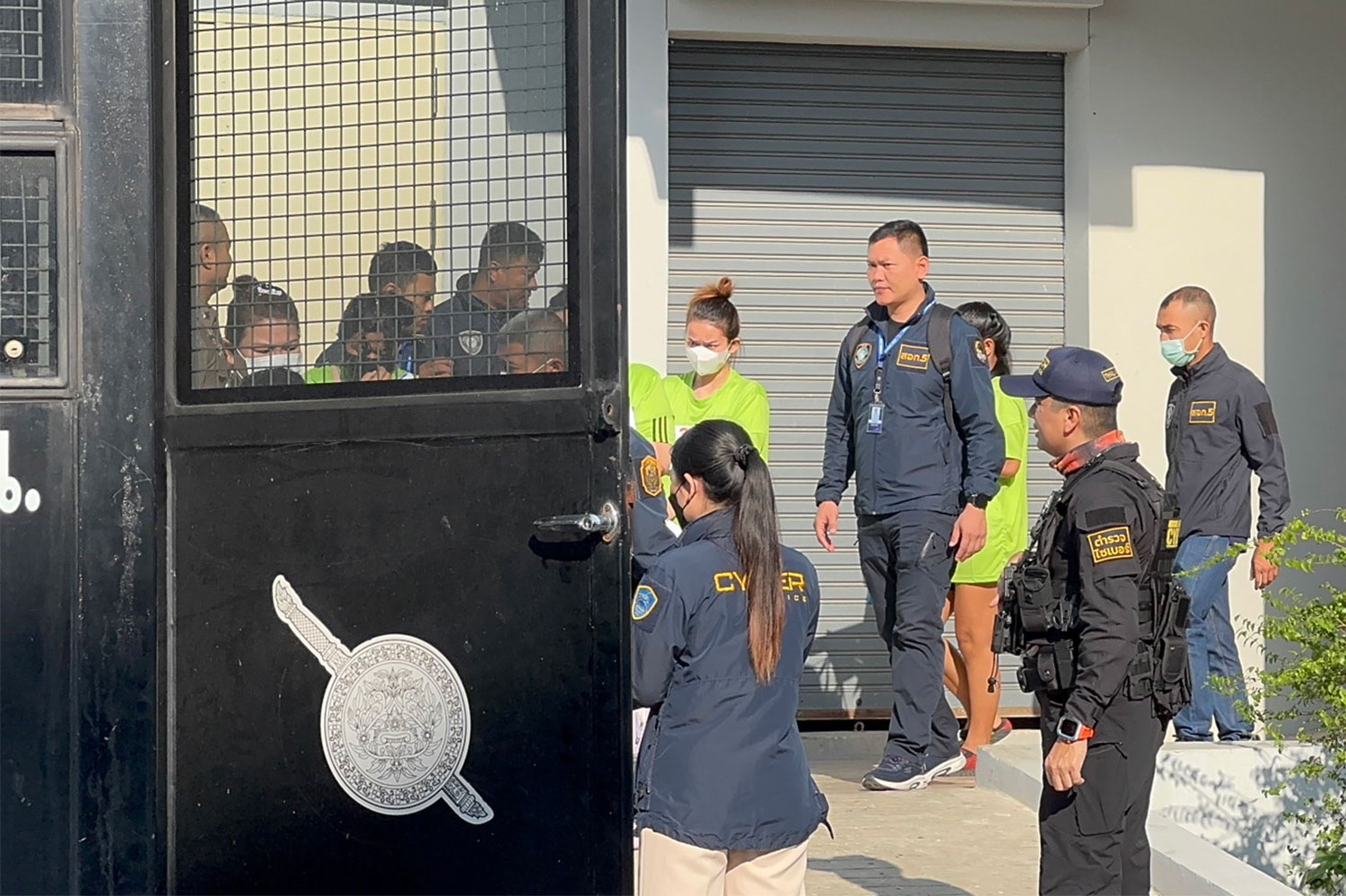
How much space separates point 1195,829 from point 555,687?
4.71m

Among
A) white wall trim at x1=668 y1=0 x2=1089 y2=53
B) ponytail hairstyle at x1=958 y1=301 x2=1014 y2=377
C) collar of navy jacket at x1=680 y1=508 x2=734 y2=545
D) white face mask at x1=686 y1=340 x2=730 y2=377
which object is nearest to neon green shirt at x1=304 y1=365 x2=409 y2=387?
collar of navy jacket at x1=680 y1=508 x2=734 y2=545

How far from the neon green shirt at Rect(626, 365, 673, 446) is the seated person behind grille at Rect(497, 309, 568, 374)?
3.58 m

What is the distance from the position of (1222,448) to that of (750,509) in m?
4.18

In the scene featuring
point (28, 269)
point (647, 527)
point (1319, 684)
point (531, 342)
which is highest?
point (28, 269)

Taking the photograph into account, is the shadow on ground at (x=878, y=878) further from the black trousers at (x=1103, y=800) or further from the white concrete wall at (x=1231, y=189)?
the white concrete wall at (x=1231, y=189)

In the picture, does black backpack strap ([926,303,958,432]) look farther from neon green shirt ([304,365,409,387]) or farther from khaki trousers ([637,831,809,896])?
neon green shirt ([304,365,409,387])

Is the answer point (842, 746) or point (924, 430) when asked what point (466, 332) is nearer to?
point (924, 430)

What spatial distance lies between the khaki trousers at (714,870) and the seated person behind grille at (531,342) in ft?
4.99

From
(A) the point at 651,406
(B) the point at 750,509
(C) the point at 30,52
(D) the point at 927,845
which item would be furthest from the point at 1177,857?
(C) the point at 30,52

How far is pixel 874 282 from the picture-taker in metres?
6.97

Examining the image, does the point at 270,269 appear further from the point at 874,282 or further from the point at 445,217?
the point at 874,282

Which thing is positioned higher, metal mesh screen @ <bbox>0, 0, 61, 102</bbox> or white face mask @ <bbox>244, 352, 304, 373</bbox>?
metal mesh screen @ <bbox>0, 0, 61, 102</bbox>

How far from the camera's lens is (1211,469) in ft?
24.9

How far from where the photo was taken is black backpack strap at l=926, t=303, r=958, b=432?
686 cm
